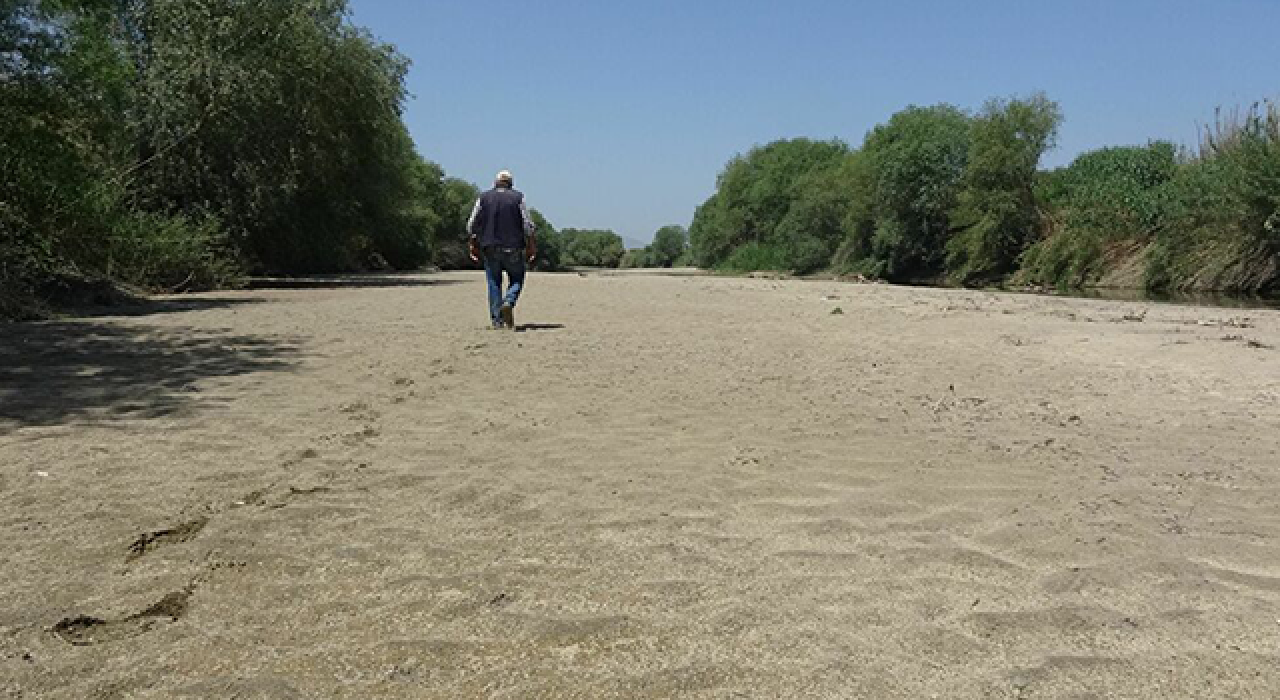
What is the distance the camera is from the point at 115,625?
320 cm

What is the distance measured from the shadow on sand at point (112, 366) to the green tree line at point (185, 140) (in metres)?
3.86

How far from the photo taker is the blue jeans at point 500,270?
12.6 metres

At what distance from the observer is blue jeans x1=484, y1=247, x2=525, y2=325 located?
41.4ft

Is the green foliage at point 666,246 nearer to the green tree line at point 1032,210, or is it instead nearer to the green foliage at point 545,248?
the green foliage at point 545,248

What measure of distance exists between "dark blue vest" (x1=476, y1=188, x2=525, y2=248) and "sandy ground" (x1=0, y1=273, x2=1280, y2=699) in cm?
389

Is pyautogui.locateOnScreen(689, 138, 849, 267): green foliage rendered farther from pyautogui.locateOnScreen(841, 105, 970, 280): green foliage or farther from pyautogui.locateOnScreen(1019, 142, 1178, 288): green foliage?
pyautogui.locateOnScreen(1019, 142, 1178, 288): green foliage

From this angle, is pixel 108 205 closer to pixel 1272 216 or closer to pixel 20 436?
pixel 20 436

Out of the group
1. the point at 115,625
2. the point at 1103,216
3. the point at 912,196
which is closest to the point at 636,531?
the point at 115,625

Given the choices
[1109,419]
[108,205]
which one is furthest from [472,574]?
[108,205]

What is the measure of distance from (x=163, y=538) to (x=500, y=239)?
8.92 metres

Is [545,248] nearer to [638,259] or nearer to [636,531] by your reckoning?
[638,259]

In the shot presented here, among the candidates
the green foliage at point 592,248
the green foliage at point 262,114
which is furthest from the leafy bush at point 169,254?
the green foliage at point 592,248

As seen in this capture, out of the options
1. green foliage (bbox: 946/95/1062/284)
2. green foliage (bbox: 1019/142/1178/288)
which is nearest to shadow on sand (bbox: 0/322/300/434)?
green foliage (bbox: 1019/142/1178/288)

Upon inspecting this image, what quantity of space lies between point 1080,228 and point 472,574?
4521 centimetres
